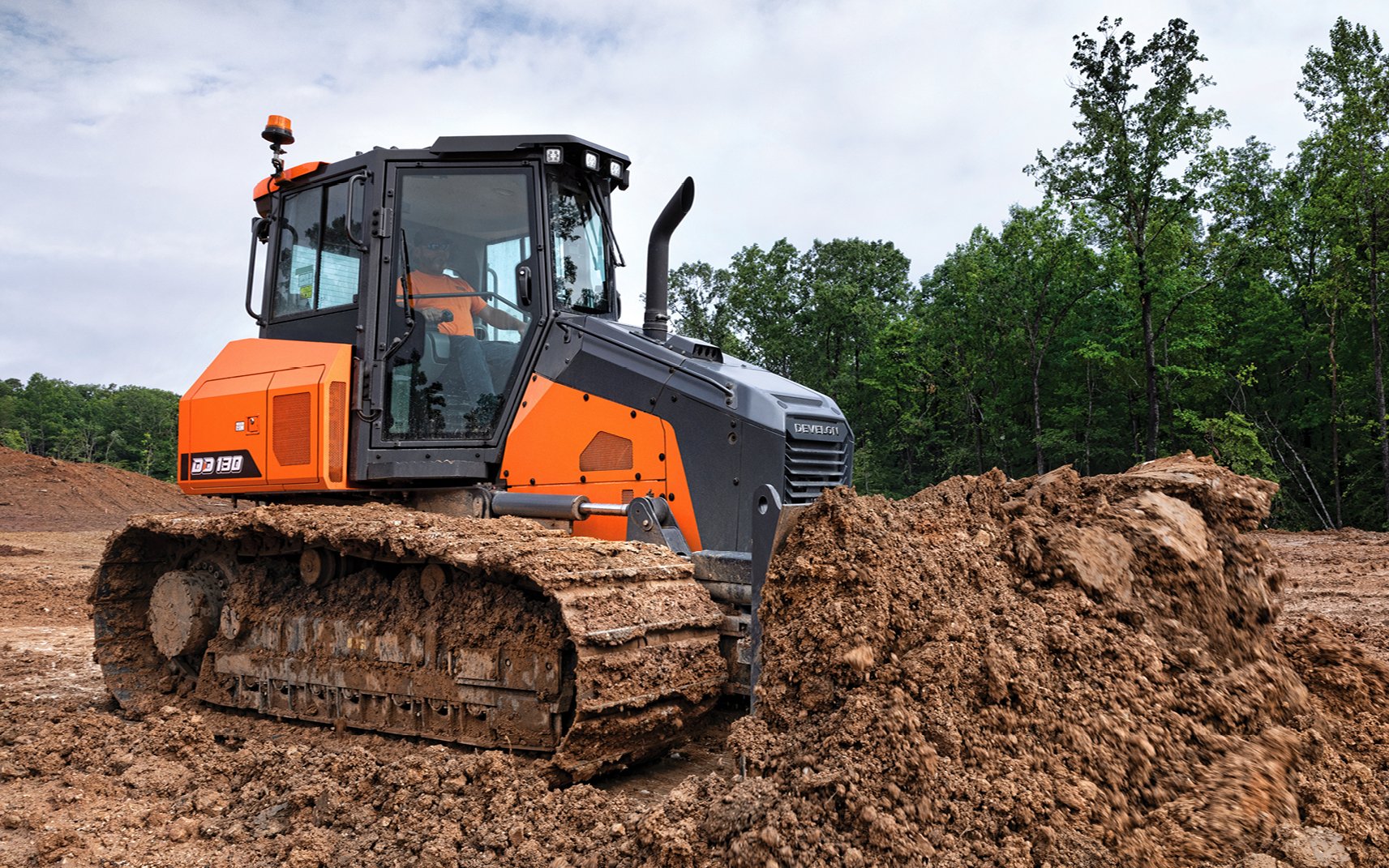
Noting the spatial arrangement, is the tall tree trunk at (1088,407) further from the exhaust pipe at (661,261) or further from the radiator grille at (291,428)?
the radiator grille at (291,428)

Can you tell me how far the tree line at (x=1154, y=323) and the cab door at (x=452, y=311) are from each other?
2389 cm

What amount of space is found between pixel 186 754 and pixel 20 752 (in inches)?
33.2

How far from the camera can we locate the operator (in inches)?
210

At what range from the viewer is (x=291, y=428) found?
5469 millimetres

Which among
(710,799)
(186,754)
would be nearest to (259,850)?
(186,754)

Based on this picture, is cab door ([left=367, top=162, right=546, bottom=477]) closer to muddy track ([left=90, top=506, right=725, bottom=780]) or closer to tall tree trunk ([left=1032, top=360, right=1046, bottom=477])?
muddy track ([left=90, top=506, right=725, bottom=780])

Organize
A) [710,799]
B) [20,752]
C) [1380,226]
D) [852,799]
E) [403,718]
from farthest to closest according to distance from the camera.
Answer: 1. [1380,226]
2. [20,752]
3. [403,718]
4. [710,799]
5. [852,799]

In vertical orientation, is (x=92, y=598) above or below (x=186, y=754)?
above

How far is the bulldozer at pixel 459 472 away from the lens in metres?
3.92

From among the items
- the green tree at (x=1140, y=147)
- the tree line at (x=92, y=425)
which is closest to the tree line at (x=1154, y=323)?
the green tree at (x=1140, y=147)

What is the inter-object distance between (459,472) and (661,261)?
1635mm

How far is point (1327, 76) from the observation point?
84.3 feet

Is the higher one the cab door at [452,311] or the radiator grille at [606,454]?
the cab door at [452,311]

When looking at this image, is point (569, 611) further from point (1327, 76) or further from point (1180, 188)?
point (1327, 76)
